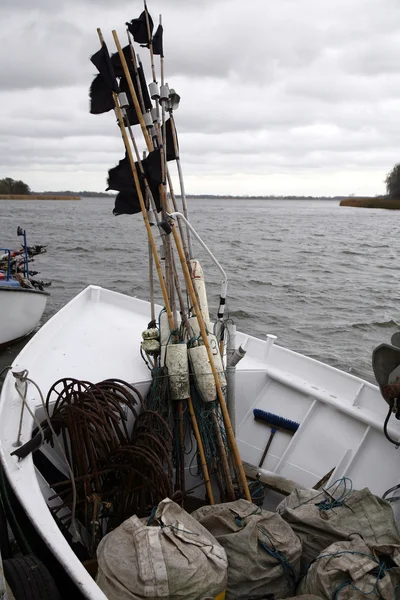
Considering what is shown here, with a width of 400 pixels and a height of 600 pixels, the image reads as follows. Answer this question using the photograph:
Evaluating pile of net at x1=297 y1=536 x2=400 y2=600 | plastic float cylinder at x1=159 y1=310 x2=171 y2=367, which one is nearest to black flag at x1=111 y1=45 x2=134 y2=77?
plastic float cylinder at x1=159 y1=310 x2=171 y2=367

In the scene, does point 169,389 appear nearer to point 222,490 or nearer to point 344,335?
point 222,490

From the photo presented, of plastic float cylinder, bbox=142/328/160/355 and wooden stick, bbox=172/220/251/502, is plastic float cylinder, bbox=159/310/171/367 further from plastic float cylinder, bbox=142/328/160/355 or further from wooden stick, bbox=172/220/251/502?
wooden stick, bbox=172/220/251/502

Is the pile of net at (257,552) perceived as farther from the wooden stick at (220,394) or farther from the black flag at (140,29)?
the black flag at (140,29)

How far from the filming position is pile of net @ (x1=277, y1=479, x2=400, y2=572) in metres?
2.84

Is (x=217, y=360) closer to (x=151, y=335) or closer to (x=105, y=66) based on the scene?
(x=151, y=335)

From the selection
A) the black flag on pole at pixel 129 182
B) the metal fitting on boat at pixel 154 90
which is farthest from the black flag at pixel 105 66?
the black flag on pole at pixel 129 182

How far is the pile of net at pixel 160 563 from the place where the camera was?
7.34 feet

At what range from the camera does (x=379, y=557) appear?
8.38 ft

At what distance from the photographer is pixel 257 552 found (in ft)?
8.61

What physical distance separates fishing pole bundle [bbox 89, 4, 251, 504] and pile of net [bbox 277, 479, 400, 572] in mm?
588

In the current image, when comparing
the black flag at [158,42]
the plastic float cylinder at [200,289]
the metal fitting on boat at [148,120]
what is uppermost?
the black flag at [158,42]

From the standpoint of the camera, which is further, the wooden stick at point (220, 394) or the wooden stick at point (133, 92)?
the wooden stick at point (133, 92)

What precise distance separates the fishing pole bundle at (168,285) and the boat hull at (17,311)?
5.71 metres

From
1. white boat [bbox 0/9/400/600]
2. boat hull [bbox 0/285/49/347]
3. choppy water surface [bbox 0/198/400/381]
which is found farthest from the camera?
choppy water surface [bbox 0/198/400/381]
